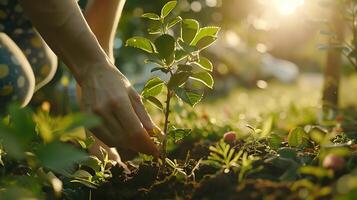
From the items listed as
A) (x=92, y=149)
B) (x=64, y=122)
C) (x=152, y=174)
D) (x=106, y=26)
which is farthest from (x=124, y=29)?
(x=64, y=122)

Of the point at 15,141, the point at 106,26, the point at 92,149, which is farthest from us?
the point at 106,26

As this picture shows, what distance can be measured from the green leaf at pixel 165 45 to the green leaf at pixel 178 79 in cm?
5

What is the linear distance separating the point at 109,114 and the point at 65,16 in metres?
0.25

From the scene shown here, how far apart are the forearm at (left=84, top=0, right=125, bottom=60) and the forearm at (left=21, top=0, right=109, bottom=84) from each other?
796 millimetres

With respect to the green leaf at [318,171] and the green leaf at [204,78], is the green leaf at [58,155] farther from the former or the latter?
the green leaf at [204,78]

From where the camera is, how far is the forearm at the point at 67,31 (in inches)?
49.5

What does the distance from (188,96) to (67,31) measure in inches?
12.2

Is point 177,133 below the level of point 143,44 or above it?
below

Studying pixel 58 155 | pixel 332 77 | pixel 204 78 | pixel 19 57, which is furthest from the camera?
pixel 332 77

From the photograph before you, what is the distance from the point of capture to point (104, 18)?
6.86 ft

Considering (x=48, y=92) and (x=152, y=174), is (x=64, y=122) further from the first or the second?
(x=48, y=92)

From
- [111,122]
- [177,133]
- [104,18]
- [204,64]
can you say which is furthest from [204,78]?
[104,18]

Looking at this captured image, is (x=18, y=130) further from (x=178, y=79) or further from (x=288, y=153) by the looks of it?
(x=288, y=153)

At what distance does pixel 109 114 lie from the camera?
1.22 metres
